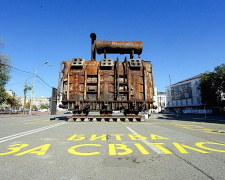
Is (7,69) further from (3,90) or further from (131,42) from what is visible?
(131,42)

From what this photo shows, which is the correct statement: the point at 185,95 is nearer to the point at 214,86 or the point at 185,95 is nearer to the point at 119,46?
the point at 214,86

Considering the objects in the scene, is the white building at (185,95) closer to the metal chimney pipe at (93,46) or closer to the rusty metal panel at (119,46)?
the rusty metal panel at (119,46)

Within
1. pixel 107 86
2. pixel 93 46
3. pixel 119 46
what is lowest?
pixel 107 86

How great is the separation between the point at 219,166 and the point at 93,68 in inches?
463

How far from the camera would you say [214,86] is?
112 feet

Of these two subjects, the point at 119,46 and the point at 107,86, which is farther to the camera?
the point at 119,46

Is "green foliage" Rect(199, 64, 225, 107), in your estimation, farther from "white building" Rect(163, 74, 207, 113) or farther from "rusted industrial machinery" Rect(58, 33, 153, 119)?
"rusted industrial machinery" Rect(58, 33, 153, 119)

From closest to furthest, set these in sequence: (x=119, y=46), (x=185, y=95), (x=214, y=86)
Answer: (x=119, y=46), (x=214, y=86), (x=185, y=95)

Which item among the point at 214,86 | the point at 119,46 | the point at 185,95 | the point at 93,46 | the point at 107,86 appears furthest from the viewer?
the point at 185,95

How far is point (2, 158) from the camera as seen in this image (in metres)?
3.16

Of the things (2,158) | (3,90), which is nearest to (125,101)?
(2,158)

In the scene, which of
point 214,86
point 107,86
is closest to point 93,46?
point 107,86

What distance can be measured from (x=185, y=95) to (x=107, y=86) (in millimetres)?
54534

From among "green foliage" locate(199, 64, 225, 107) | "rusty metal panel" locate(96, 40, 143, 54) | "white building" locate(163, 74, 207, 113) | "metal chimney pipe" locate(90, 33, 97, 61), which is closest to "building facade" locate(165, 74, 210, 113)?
"white building" locate(163, 74, 207, 113)
